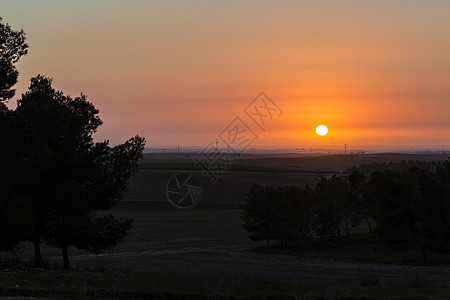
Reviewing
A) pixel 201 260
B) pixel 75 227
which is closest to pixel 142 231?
pixel 201 260

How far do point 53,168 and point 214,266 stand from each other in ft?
61.0

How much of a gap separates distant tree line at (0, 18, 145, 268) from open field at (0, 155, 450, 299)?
2.50 metres

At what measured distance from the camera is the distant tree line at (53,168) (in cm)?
2867

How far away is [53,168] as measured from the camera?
112ft

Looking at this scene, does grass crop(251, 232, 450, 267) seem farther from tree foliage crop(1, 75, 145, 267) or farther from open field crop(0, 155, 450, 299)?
tree foliage crop(1, 75, 145, 267)

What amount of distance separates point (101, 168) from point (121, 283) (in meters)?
10.7

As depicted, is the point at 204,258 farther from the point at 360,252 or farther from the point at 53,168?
the point at 53,168

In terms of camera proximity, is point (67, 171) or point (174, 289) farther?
point (67, 171)

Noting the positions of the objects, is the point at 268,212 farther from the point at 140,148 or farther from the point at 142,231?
the point at 140,148

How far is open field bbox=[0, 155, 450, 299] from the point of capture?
2459 cm

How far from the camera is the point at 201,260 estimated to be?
55.2m

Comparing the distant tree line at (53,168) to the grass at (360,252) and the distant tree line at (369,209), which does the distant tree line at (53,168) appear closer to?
the grass at (360,252)

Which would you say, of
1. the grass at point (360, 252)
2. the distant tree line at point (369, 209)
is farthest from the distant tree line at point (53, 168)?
the distant tree line at point (369, 209)

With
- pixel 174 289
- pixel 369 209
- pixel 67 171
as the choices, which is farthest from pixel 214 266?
pixel 369 209
